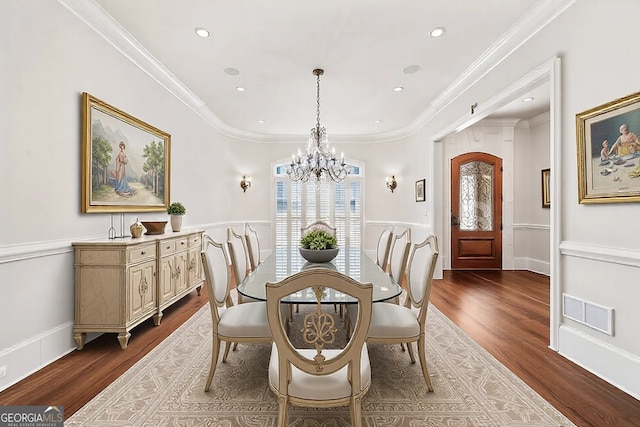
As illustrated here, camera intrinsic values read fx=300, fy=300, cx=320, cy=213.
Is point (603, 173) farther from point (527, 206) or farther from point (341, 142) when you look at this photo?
point (341, 142)

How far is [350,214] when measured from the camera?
7.17 meters

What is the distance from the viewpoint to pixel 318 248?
2.73 meters

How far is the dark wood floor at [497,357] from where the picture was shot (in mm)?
1876

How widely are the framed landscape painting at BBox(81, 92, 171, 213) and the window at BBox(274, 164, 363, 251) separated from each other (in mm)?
3350

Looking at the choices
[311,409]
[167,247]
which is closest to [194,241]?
[167,247]

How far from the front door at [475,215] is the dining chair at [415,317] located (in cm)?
418

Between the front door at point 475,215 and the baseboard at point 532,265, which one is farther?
the front door at point 475,215

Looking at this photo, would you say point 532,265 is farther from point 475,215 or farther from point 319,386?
point 319,386

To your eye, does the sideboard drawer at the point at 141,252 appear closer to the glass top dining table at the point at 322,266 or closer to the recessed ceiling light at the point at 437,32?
the glass top dining table at the point at 322,266

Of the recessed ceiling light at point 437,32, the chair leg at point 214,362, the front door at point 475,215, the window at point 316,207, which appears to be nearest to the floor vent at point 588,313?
the recessed ceiling light at point 437,32

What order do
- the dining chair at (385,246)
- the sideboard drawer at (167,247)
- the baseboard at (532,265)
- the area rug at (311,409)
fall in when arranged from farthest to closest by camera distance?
the baseboard at (532,265) < the dining chair at (385,246) < the sideboard drawer at (167,247) < the area rug at (311,409)

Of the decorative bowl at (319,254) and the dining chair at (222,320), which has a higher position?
the decorative bowl at (319,254)

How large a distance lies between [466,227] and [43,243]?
626cm

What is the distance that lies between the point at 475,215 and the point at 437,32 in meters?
4.06
